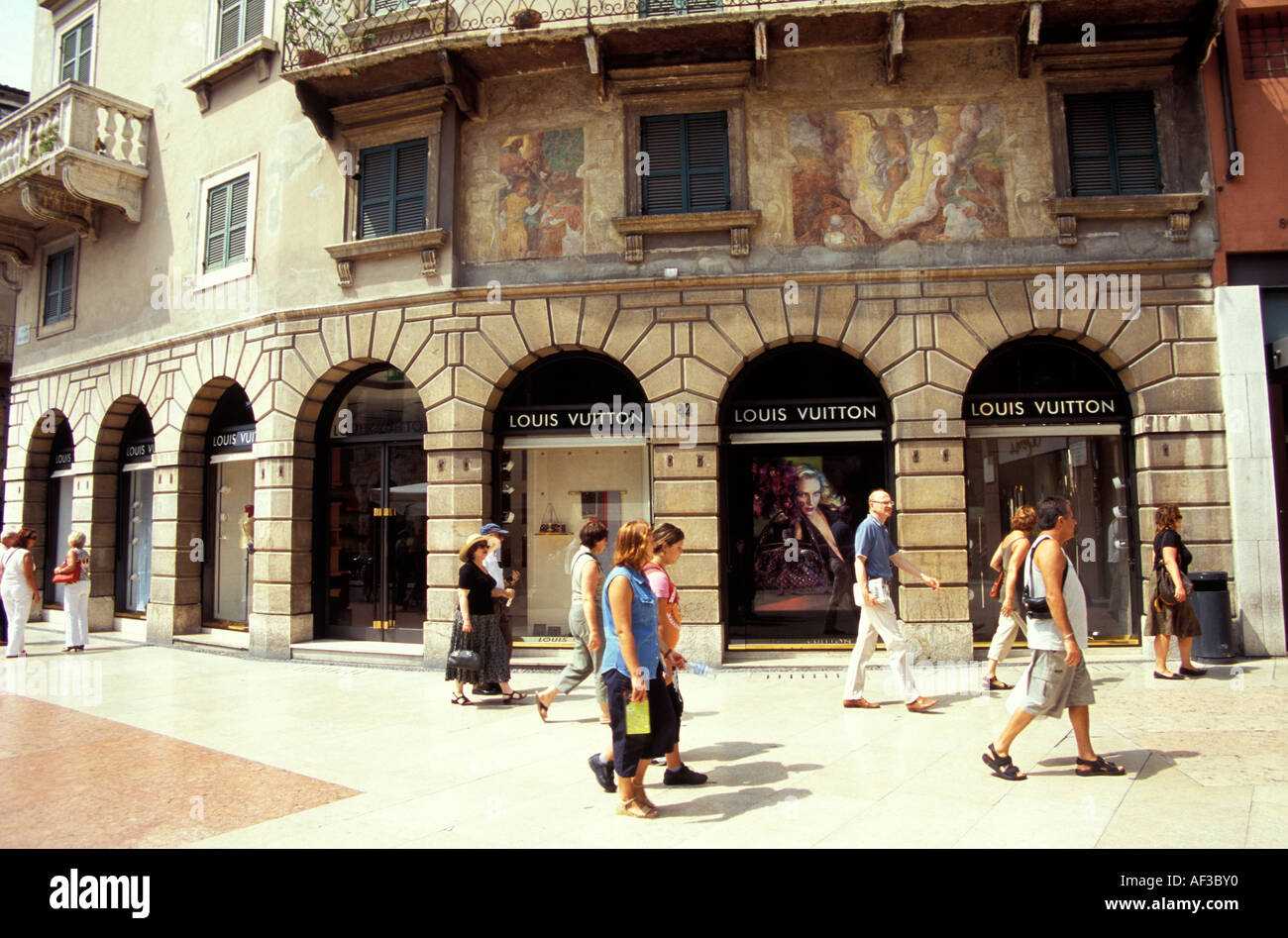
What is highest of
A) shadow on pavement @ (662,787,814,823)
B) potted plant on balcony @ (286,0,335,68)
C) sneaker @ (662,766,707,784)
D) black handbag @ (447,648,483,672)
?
potted plant on balcony @ (286,0,335,68)

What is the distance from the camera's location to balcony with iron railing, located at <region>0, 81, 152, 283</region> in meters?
15.4

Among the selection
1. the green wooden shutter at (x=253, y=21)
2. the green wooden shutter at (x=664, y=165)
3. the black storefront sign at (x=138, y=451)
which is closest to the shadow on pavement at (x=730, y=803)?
the green wooden shutter at (x=664, y=165)

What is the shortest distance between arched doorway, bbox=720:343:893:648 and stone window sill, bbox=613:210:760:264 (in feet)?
5.41

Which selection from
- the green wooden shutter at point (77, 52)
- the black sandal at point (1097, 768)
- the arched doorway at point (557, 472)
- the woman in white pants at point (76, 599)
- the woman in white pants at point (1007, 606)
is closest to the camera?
the black sandal at point (1097, 768)

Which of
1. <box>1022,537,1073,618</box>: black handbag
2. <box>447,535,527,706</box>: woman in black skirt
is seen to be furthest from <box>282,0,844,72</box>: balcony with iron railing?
<box>1022,537,1073,618</box>: black handbag

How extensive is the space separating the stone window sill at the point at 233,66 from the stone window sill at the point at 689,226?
7.20m

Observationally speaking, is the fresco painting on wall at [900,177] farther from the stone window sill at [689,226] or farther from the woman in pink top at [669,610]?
the woman in pink top at [669,610]

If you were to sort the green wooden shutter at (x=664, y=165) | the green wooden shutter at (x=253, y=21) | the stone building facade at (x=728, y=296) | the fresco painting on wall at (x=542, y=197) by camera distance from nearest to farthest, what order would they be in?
the stone building facade at (x=728, y=296), the green wooden shutter at (x=664, y=165), the fresco painting on wall at (x=542, y=197), the green wooden shutter at (x=253, y=21)

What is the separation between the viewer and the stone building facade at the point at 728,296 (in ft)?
36.8

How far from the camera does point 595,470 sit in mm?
12477

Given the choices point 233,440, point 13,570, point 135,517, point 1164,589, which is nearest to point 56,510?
point 135,517

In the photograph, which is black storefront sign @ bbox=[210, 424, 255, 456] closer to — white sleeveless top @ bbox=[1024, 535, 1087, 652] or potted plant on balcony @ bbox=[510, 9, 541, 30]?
potted plant on balcony @ bbox=[510, 9, 541, 30]

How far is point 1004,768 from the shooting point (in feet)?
19.2
